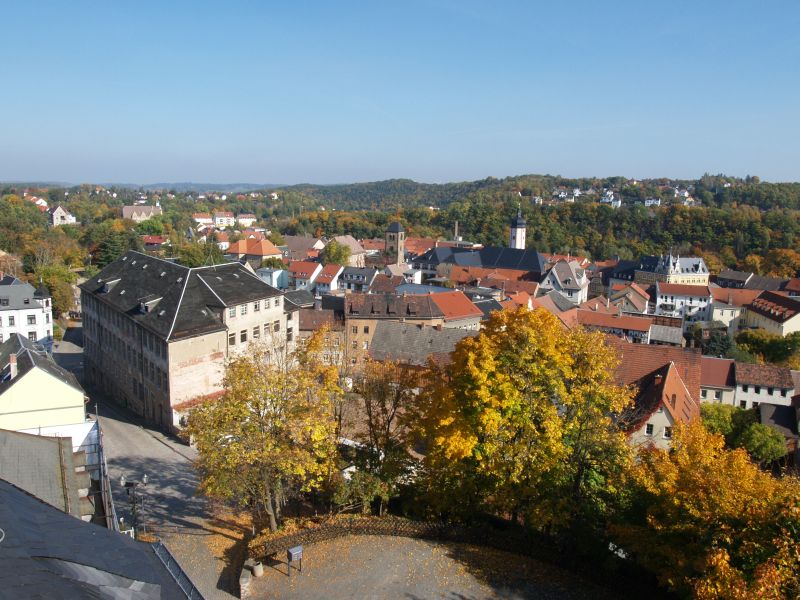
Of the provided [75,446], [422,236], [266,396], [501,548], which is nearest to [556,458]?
[501,548]

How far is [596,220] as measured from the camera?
146 metres

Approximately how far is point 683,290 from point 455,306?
4105cm

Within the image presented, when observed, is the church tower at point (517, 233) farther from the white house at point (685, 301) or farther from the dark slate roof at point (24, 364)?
the dark slate roof at point (24, 364)

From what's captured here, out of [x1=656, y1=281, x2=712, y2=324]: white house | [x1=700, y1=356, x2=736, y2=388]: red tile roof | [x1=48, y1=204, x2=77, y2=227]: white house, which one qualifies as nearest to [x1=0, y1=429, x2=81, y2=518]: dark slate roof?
[x1=700, y1=356, x2=736, y2=388]: red tile roof

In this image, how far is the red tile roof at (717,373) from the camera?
42625 mm

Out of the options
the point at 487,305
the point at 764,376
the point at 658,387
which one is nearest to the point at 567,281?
the point at 487,305

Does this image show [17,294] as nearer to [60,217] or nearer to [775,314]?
[775,314]

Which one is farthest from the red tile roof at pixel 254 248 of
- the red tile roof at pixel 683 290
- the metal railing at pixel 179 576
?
the metal railing at pixel 179 576

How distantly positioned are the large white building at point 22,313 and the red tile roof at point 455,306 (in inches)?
1235

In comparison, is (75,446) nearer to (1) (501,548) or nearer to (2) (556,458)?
(1) (501,548)

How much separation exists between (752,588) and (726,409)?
2899cm

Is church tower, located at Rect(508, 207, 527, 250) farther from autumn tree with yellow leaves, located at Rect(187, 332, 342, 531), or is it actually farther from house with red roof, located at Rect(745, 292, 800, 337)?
autumn tree with yellow leaves, located at Rect(187, 332, 342, 531)

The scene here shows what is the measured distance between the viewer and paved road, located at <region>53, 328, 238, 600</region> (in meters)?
20.3

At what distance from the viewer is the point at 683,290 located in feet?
261
